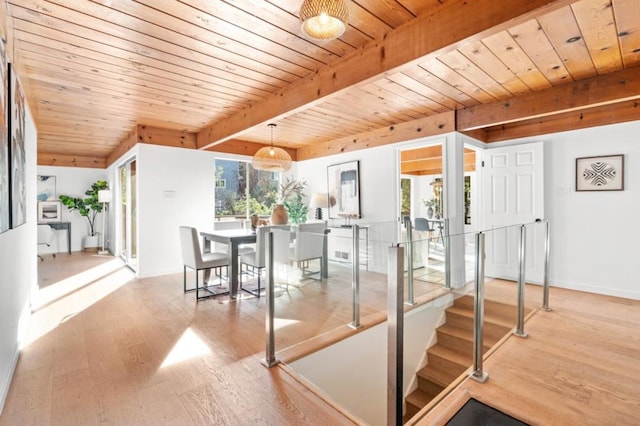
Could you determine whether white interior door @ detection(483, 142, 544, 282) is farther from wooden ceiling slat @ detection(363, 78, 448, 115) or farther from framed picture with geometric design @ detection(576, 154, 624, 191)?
wooden ceiling slat @ detection(363, 78, 448, 115)

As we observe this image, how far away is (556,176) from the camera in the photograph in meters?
4.16

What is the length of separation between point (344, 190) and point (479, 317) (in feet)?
11.7

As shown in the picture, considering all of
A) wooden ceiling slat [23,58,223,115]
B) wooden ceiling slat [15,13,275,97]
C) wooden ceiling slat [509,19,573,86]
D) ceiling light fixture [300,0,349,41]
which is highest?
wooden ceiling slat [23,58,223,115]

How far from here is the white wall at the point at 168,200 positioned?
15.5 feet

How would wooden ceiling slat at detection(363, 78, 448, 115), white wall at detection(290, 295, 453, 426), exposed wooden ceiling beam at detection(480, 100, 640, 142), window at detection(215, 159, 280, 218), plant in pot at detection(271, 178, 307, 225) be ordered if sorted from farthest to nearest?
plant in pot at detection(271, 178, 307, 225), window at detection(215, 159, 280, 218), exposed wooden ceiling beam at detection(480, 100, 640, 142), wooden ceiling slat at detection(363, 78, 448, 115), white wall at detection(290, 295, 453, 426)

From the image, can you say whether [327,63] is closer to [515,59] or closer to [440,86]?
[440,86]

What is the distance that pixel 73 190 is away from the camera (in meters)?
7.46

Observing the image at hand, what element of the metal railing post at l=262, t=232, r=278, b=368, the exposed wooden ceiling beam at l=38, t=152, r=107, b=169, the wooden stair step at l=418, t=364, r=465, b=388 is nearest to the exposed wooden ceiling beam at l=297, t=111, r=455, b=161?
the wooden stair step at l=418, t=364, r=465, b=388

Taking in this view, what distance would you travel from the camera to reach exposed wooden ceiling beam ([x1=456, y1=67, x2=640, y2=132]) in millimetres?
2803

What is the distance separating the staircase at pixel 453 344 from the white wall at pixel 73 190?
26.7ft

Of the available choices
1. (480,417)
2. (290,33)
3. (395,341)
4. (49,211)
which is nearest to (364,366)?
(480,417)

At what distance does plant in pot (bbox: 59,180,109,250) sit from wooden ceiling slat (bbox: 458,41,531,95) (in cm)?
806

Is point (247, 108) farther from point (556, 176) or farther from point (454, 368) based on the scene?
point (556, 176)

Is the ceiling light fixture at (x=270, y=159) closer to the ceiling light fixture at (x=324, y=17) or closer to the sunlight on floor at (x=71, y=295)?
the sunlight on floor at (x=71, y=295)
